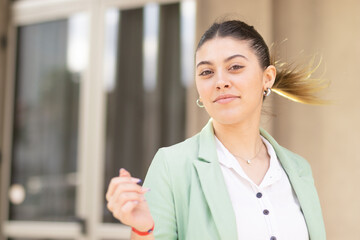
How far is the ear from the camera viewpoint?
5.08 feet

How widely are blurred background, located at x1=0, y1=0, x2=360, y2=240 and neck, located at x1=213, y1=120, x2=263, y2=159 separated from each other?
1.13 meters

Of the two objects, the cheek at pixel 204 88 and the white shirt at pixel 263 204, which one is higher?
the cheek at pixel 204 88

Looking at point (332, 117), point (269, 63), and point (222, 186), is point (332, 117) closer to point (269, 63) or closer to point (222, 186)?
point (269, 63)

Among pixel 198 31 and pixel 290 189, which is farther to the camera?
pixel 198 31

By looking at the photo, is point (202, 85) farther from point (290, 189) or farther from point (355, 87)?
point (355, 87)

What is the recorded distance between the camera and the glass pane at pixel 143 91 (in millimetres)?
3354

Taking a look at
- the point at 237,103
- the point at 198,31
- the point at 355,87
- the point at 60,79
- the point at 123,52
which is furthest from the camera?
the point at 60,79

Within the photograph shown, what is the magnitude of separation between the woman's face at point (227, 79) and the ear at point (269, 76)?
0.32 ft

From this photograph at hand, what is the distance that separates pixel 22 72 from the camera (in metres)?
3.95

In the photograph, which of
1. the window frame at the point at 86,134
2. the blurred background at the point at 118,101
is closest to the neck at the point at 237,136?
the blurred background at the point at 118,101

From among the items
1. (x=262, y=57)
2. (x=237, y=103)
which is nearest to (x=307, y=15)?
(x=262, y=57)

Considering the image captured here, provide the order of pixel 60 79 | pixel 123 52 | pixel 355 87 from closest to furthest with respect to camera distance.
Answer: pixel 355 87, pixel 123 52, pixel 60 79

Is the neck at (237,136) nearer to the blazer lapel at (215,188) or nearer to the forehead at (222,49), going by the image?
the blazer lapel at (215,188)

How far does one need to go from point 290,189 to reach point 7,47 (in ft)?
9.91
